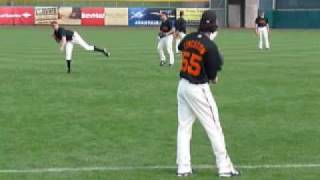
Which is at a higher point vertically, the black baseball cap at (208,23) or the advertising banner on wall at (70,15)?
the black baseball cap at (208,23)

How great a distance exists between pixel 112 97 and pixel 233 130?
537 centimetres

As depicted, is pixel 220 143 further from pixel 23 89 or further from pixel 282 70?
pixel 282 70

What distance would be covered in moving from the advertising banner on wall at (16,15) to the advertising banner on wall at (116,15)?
716 cm

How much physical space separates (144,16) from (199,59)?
6577 centimetres

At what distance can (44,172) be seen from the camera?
34.0 feet

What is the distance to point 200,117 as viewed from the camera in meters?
9.92

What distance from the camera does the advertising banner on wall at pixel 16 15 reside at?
73.6 meters

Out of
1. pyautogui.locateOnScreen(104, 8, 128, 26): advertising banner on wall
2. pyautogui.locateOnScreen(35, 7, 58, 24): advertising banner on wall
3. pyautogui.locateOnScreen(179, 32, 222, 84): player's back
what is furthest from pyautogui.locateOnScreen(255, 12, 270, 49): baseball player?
pyautogui.locateOnScreen(35, 7, 58, 24): advertising banner on wall

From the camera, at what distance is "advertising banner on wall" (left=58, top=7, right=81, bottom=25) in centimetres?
7425

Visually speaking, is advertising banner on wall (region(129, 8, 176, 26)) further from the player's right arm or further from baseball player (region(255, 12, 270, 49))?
the player's right arm

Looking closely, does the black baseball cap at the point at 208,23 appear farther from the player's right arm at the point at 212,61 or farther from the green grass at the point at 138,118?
the green grass at the point at 138,118

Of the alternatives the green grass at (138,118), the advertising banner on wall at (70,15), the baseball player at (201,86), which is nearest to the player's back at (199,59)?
the baseball player at (201,86)

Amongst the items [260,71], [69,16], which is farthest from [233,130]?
[69,16]

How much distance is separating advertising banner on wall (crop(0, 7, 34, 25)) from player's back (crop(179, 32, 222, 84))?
65619 mm
